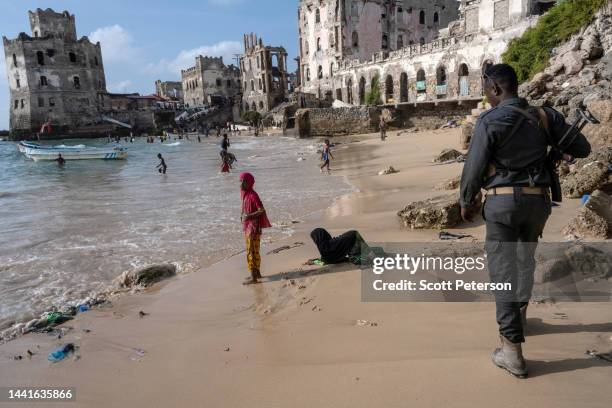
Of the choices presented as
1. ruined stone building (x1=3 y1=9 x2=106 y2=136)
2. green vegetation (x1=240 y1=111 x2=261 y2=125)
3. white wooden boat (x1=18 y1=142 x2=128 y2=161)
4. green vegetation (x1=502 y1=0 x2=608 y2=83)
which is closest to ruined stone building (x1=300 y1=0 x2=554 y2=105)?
green vegetation (x1=502 y1=0 x2=608 y2=83)

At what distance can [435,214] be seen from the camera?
21.5 feet

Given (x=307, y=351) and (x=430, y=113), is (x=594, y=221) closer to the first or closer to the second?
(x=307, y=351)

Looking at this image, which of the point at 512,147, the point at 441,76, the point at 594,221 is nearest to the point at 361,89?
the point at 441,76

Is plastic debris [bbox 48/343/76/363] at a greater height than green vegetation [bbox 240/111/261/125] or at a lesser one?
lesser

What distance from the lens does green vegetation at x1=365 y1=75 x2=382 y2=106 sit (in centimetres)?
4309

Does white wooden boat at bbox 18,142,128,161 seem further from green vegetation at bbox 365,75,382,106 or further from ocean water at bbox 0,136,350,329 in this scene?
green vegetation at bbox 365,75,382,106

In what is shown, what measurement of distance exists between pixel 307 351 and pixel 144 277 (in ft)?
11.8

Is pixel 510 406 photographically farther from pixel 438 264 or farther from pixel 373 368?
pixel 438 264

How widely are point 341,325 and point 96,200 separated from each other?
1340cm

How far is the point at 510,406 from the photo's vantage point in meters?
2.35

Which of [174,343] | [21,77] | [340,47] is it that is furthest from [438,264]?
[21,77]

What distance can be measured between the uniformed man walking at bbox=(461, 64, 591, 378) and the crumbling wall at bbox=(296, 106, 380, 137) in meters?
34.7

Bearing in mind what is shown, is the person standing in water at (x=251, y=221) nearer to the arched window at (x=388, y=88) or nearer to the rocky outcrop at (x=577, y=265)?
the rocky outcrop at (x=577, y=265)

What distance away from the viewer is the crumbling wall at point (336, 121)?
36.8 meters
